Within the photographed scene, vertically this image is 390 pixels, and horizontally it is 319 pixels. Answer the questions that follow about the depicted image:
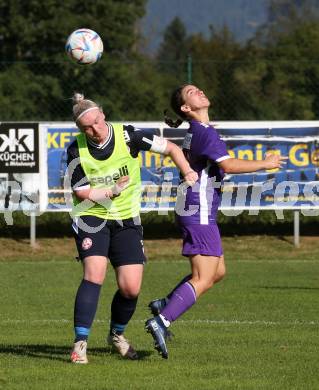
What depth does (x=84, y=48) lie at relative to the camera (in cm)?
1048

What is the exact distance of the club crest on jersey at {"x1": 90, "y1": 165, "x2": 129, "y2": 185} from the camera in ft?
27.3

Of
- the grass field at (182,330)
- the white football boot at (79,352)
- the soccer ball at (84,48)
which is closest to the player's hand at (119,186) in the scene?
the white football boot at (79,352)

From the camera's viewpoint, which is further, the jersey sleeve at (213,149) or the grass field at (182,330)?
the jersey sleeve at (213,149)

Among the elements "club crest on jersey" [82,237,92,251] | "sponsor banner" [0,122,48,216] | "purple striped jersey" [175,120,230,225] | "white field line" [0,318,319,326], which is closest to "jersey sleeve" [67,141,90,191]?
"club crest on jersey" [82,237,92,251]

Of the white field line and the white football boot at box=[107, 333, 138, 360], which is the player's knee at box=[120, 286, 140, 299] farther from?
the white field line

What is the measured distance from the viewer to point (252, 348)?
909 centimetres

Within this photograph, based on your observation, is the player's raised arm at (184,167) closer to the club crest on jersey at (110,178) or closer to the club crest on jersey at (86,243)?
the club crest on jersey at (110,178)

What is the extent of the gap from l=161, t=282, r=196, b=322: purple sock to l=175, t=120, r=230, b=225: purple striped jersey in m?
0.52

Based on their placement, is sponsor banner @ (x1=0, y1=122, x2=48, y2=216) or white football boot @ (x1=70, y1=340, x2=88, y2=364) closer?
Answer: white football boot @ (x1=70, y1=340, x2=88, y2=364)

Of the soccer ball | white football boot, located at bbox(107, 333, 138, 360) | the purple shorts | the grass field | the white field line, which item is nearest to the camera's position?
the grass field

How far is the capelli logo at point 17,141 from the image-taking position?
18875 millimetres

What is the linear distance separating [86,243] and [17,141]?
429 inches

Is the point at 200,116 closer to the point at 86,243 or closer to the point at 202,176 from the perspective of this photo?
the point at 202,176

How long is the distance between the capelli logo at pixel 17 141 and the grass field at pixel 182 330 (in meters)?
1.81
